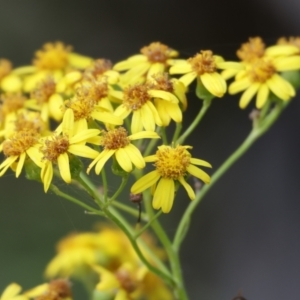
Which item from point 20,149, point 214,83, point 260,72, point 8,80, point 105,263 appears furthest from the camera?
point 8,80

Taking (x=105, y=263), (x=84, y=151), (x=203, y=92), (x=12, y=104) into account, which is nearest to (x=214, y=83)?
(x=203, y=92)

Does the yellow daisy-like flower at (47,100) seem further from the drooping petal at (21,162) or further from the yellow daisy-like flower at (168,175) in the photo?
the yellow daisy-like flower at (168,175)

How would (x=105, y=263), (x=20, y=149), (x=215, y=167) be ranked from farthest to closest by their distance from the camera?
(x=215, y=167) < (x=105, y=263) < (x=20, y=149)

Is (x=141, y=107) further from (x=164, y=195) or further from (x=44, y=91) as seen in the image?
(x=44, y=91)

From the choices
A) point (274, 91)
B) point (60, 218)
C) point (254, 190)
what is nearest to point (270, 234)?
point (254, 190)

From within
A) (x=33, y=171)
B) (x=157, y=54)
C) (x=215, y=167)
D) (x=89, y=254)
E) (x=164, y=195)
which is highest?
(x=215, y=167)

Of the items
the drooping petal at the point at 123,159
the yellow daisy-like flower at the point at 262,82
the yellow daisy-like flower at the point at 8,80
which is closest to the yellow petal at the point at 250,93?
the yellow daisy-like flower at the point at 262,82

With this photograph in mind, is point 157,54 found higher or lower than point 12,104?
lower
